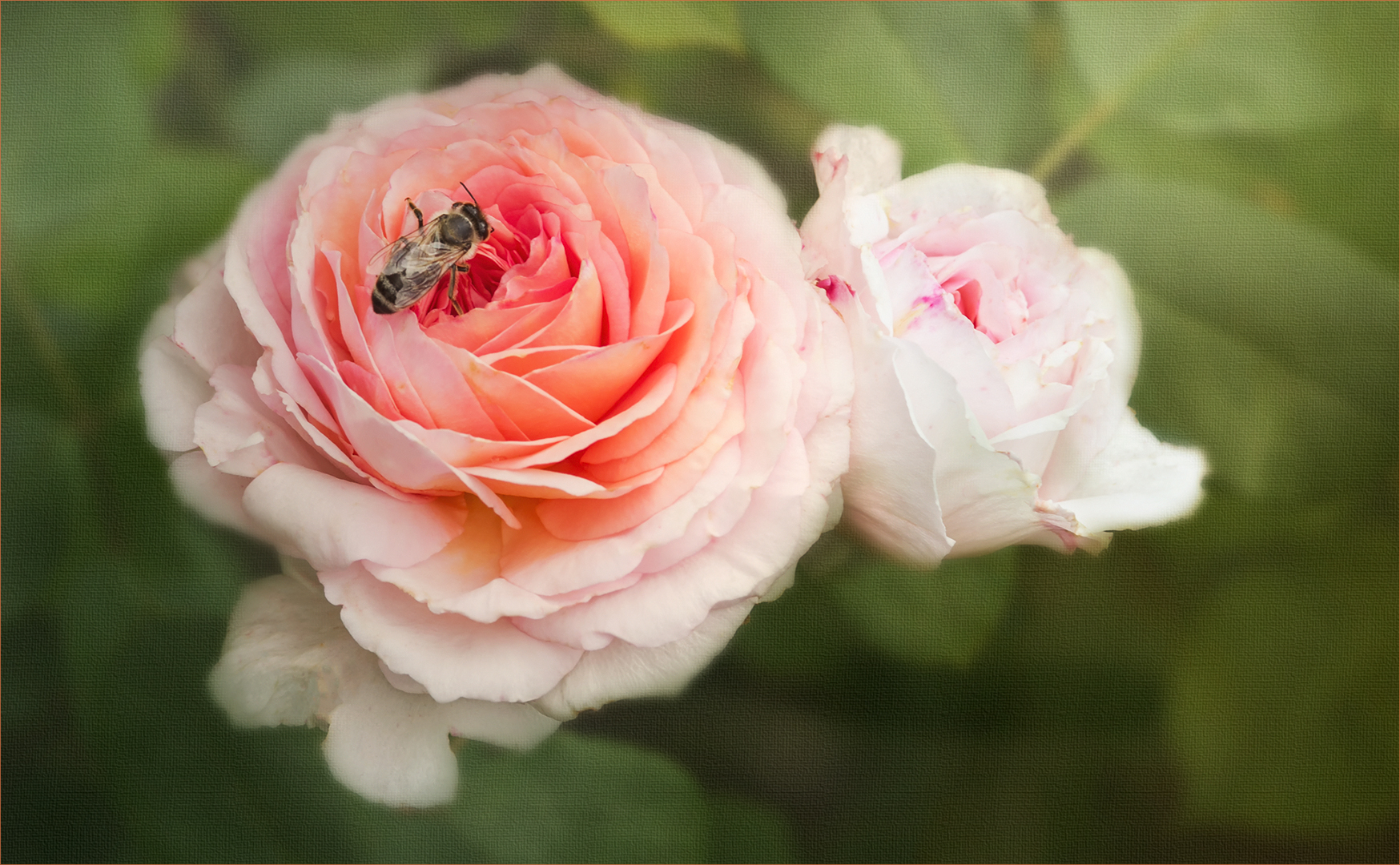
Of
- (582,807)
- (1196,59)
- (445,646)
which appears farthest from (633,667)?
(1196,59)

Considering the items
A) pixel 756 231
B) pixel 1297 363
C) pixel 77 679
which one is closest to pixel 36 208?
pixel 77 679

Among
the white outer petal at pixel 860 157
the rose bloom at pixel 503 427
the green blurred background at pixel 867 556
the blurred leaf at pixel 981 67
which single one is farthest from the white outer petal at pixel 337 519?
the blurred leaf at pixel 981 67

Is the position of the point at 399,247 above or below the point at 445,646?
above

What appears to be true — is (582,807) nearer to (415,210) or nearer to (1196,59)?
(415,210)

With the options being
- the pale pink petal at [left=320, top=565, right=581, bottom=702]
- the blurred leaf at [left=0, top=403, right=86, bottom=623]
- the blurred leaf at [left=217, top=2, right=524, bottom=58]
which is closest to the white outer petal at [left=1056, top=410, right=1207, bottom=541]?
the pale pink petal at [left=320, top=565, right=581, bottom=702]

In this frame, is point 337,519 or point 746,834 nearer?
point 337,519

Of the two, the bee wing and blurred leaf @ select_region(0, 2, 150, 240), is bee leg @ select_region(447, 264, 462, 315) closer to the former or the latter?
the bee wing

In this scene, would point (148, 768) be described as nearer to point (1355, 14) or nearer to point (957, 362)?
point (957, 362)

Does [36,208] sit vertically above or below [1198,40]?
below
